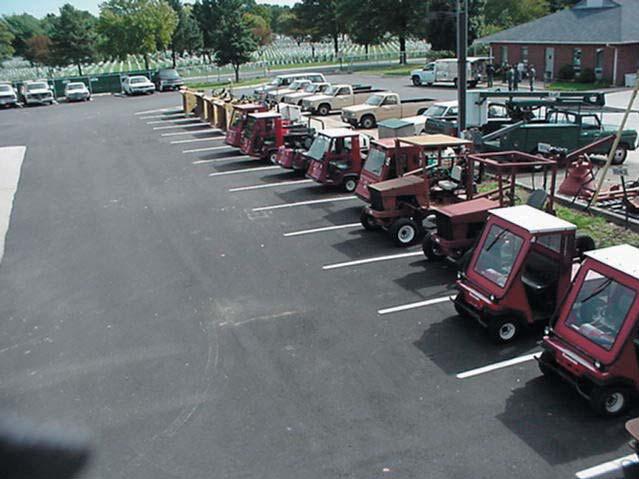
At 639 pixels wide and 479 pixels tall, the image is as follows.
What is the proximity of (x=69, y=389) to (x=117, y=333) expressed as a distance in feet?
5.82

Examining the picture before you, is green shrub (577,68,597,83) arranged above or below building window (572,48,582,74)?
below

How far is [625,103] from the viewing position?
33406 mm

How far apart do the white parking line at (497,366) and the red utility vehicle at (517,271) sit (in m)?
0.45

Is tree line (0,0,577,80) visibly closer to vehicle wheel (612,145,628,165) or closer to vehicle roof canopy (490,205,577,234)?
vehicle wheel (612,145,628,165)

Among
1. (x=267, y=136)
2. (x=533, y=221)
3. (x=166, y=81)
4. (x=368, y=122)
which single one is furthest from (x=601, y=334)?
(x=166, y=81)

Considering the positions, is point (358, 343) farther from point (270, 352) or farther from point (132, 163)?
point (132, 163)

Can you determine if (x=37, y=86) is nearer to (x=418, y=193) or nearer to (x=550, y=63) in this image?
(x=550, y=63)

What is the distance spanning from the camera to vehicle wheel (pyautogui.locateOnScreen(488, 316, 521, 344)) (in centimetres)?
986

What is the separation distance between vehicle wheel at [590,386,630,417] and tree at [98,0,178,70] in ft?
202

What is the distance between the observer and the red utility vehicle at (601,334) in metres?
7.97

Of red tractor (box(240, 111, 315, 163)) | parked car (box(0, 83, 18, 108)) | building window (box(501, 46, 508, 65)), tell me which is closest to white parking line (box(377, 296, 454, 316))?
red tractor (box(240, 111, 315, 163))

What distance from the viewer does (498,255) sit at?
403 inches

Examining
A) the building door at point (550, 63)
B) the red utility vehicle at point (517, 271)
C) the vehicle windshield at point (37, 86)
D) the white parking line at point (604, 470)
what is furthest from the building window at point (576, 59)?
the white parking line at point (604, 470)

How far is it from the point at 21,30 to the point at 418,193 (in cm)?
12132
